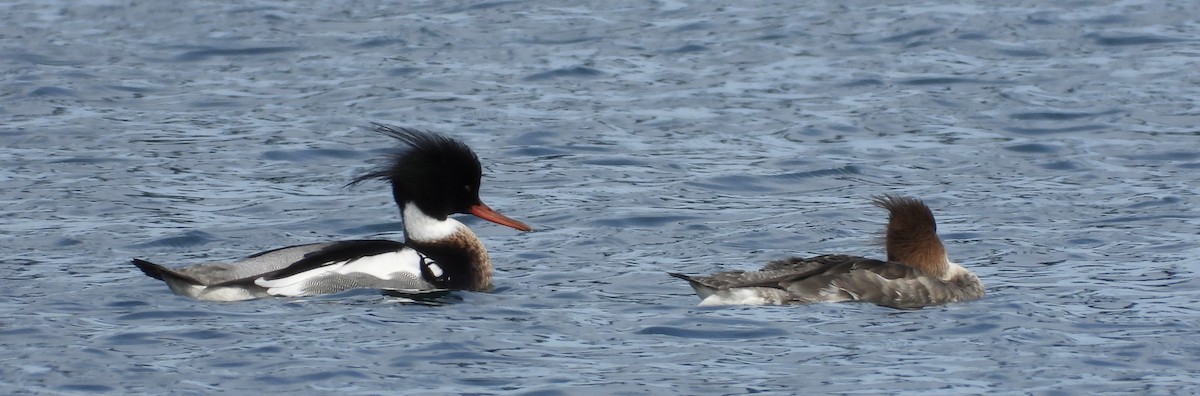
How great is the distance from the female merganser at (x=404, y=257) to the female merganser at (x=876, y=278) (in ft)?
→ 5.38

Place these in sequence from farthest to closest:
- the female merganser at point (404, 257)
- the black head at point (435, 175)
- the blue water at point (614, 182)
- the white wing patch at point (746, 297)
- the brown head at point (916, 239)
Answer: the black head at point (435, 175) < the brown head at point (916, 239) < the female merganser at point (404, 257) < the white wing patch at point (746, 297) < the blue water at point (614, 182)

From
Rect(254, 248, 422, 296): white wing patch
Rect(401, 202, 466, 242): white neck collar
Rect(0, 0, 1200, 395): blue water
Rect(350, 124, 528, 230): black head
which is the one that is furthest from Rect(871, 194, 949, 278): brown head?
Rect(254, 248, 422, 296): white wing patch

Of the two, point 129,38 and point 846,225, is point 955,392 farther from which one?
point 129,38

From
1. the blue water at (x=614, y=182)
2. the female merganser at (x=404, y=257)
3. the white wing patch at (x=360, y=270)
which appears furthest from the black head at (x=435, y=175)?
the blue water at (x=614, y=182)

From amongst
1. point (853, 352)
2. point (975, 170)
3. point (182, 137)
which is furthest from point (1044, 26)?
point (853, 352)

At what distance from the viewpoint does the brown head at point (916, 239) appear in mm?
10758

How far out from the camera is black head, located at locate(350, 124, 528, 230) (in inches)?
445

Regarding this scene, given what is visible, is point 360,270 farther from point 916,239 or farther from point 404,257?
point 916,239

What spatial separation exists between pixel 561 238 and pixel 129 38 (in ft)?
27.6

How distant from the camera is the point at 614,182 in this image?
14.1m

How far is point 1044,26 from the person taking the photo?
1939 cm

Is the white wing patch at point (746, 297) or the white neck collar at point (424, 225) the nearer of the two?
the white wing patch at point (746, 297)

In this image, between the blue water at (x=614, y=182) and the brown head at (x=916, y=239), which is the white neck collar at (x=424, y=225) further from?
the brown head at (x=916, y=239)

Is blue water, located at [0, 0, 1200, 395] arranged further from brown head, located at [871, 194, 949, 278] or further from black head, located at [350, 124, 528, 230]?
black head, located at [350, 124, 528, 230]
